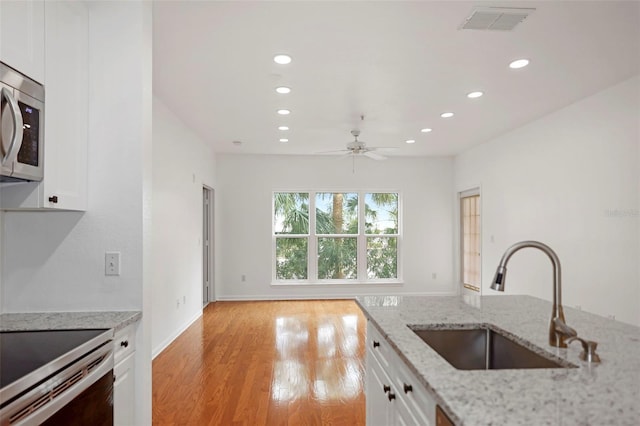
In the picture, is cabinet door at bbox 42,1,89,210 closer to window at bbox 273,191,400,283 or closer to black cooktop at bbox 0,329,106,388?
black cooktop at bbox 0,329,106,388

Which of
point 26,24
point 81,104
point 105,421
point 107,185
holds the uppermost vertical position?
point 26,24

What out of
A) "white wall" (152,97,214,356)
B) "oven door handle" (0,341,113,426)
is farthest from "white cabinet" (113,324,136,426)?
"white wall" (152,97,214,356)

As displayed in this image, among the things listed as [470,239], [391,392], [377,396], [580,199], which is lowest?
[377,396]

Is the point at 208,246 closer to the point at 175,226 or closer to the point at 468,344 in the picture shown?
the point at 175,226

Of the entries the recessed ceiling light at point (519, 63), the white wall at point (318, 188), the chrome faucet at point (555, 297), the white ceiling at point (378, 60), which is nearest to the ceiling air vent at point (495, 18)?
the white ceiling at point (378, 60)

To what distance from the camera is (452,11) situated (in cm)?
245

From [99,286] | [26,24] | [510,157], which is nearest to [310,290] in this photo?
[510,157]

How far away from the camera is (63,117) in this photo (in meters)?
1.87

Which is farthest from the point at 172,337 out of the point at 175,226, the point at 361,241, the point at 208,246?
the point at 361,241

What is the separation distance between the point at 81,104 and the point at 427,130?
450 cm

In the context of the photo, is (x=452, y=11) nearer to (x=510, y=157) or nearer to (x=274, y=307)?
(x=510, y=157)

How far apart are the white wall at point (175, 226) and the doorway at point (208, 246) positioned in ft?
2.94

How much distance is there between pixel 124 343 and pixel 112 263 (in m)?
0.41

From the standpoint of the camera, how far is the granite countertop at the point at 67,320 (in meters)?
1.78
